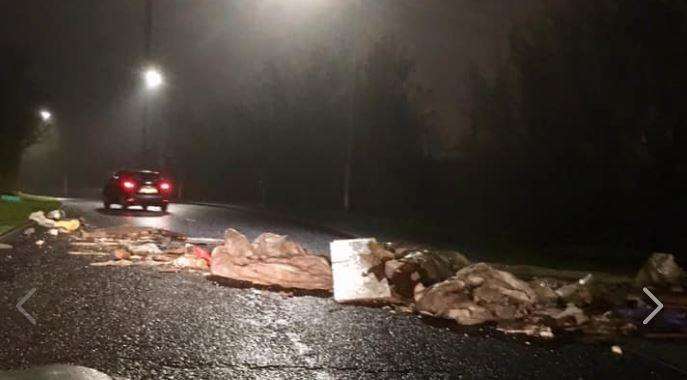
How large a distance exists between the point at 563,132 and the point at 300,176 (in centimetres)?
1855

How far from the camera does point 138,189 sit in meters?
24.3

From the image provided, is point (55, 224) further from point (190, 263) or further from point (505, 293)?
point (505, 293)

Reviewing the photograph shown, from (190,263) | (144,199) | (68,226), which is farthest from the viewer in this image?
(144,199)

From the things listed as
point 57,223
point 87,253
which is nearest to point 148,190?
point 57,223

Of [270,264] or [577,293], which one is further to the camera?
[270,264]

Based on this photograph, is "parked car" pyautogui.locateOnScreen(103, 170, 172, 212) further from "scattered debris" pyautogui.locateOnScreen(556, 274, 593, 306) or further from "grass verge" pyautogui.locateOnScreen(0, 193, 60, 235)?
"scattered debris" pyautogui.locateOnScreen(556, 274, 593, 306)

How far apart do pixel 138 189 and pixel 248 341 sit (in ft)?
61.7

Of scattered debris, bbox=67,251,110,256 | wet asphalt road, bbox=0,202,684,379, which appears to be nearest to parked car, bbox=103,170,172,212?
scattered debris, bbox=67,251,110,256

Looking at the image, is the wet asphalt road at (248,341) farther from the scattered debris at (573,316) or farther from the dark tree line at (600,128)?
the dark tree line at (600,128)

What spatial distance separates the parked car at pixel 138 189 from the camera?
958 inches

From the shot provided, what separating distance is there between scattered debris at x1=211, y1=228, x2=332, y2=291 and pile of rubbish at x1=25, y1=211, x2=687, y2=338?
16 mm

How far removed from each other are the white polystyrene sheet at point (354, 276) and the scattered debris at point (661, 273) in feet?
12.2

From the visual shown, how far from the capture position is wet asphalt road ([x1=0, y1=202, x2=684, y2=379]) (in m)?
5.80

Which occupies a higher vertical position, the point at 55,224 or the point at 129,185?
the point at 129,185
